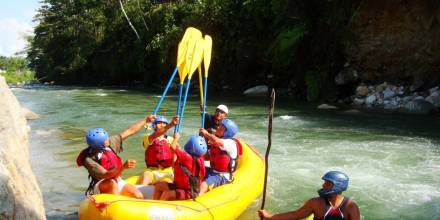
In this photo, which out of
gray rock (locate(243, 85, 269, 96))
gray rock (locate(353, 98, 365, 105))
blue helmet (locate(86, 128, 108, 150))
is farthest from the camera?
gray rock (locate(243, 85, 269, 96))

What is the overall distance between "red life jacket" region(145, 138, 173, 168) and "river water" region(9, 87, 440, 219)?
991 mm

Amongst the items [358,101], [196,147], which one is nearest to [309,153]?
[196,147]

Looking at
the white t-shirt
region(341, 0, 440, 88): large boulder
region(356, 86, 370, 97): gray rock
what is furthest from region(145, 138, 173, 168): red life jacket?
region(356, 86, 370, 97): gray rock

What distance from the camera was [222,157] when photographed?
5121 millimetres

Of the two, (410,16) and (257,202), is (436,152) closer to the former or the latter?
(257,202)

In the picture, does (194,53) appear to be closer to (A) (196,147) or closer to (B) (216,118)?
(B) (216,118)

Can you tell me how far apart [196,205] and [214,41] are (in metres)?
16.4

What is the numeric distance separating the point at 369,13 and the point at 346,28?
80 centimetres

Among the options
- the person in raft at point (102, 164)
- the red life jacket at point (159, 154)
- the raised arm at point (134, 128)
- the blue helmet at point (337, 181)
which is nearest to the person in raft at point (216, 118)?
the red life jacket at point (159, 154)

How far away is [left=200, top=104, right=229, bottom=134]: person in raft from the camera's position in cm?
574

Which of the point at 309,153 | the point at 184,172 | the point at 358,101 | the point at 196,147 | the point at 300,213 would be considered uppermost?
the point at 196,147

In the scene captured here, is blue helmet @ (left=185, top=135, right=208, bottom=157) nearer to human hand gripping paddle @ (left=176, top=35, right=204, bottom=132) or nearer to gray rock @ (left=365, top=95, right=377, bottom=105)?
human hand gripping paddle @ (left=176, top=35, right=204, bottom=132)

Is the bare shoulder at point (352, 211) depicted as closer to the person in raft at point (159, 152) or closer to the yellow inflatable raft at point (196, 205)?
the yellow inflatable raft at point (196, 205)

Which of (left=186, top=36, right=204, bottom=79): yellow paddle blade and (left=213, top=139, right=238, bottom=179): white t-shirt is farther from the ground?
(left=186, top=36, right=204, bottom=79): yellow paddle blade
